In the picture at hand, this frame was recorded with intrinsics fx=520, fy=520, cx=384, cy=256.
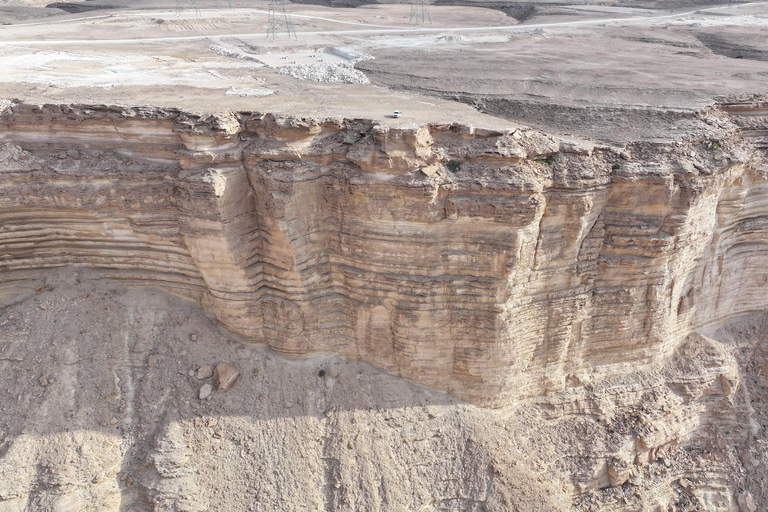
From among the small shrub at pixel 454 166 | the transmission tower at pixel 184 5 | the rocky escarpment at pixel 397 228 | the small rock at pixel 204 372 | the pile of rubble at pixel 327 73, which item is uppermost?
the transmission tower at pixel 184 5

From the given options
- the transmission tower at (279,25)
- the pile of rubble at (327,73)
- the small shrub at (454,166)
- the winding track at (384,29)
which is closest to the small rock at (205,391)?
the small shrub at (454,166)

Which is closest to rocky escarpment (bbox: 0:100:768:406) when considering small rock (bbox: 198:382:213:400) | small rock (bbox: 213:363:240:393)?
small rock (bbox: 213:363:240:393)

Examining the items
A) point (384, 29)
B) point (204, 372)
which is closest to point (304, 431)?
point (204, 372)

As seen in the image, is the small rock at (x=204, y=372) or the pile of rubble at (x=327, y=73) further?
the pile of rubble at (x=327, y=73)

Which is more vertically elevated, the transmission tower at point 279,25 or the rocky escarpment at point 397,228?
the transmission tower at point 279,25

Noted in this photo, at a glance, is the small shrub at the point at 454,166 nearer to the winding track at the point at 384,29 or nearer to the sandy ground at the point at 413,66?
the sandy ground at the point at 413,66

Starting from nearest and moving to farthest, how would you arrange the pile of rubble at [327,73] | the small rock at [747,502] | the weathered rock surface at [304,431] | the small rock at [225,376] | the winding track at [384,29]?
the weathered rock surface at [304,431] → the small rock at [225,376] → the small rock at [747,502] → the pile of rubble at [327,73] → the winding track at [384,29]

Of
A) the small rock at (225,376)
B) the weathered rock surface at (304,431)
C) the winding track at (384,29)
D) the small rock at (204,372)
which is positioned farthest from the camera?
the winding track at (384,29)
